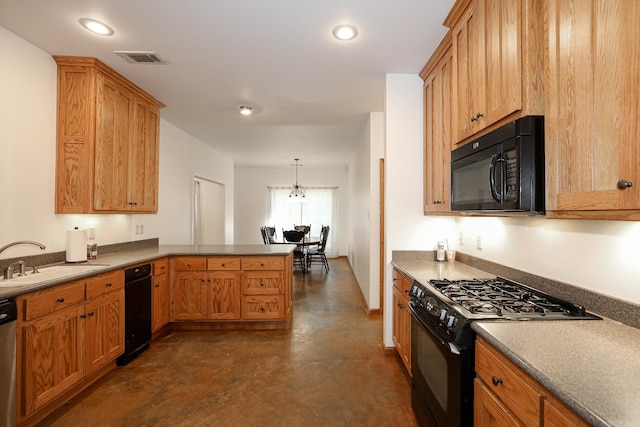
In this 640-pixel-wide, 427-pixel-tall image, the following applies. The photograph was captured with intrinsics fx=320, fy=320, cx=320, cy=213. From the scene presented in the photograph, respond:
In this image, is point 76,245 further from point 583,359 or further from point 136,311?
point 583,359

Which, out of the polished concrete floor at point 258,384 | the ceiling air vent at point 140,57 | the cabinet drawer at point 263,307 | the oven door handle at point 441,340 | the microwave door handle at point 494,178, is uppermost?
the ceiling air vent at point 140,57

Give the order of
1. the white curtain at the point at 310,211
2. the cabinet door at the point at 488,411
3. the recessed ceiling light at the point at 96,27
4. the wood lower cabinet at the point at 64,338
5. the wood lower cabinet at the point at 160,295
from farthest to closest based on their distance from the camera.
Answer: the white curtain at the point at 310,211 < the wood lower cabinet at the point at 160,295 < the recessed ceiling light at the point at 96,27 < the wood lower cabinet at the point at 64,338 < the cabinet door at the point at 488,411

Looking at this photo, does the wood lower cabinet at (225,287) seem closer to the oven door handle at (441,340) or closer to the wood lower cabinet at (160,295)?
the wood lower cabinet at (160,295)

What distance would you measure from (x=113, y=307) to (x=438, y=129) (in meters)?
2.95

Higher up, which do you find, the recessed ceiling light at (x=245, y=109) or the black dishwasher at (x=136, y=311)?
the recessed ceiling light at (x=245, y=109)

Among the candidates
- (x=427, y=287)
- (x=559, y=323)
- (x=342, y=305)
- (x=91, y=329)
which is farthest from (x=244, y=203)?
(x=559, y=323)

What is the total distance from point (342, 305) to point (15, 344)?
343 cm

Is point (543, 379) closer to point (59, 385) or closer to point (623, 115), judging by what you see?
point (623, 115)

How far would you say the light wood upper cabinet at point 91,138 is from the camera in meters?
2.62

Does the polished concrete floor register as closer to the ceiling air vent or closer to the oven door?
the oven door

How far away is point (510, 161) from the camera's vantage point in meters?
1.39

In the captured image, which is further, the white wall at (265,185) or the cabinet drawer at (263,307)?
the white wall at (265,185)

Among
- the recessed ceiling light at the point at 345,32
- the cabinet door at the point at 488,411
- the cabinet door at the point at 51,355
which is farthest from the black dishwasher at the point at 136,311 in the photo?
the cabinet door at the point at 488,411

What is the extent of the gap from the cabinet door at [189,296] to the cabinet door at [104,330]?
79 cm
